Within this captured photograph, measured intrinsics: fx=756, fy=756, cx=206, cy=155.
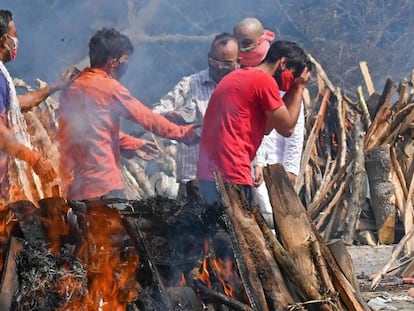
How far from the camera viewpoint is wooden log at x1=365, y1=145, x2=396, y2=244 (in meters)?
8.80

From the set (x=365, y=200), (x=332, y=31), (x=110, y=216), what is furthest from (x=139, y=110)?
(x=332, y=31)

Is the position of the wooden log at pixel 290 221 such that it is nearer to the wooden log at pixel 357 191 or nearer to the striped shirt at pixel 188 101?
the striped shirt at pixel 188 101

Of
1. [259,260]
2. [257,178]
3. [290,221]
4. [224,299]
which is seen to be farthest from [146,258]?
[257,178]

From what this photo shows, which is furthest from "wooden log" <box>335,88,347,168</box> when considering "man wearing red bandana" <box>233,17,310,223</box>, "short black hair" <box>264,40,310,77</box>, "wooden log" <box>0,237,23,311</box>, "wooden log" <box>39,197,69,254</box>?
A: "wooden log" <box>0,237,23,311</box>

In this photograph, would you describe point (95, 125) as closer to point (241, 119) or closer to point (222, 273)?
point (241, 119)

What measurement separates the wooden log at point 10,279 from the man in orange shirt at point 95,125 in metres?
1.79

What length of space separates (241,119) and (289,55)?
2.20 feet

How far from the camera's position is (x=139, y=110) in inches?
229

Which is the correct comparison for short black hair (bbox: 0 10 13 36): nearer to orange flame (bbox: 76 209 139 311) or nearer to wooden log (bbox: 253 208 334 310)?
orange flame (bbox: 76 209 139 311)

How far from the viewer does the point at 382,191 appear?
893cm

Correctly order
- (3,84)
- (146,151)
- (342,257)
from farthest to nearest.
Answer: (146,151), (3,84), (342,257)

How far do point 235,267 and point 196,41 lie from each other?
7.24 m

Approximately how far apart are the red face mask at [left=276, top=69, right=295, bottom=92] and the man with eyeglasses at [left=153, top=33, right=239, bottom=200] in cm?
86

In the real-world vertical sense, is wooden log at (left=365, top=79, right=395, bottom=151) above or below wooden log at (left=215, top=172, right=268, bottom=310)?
above
